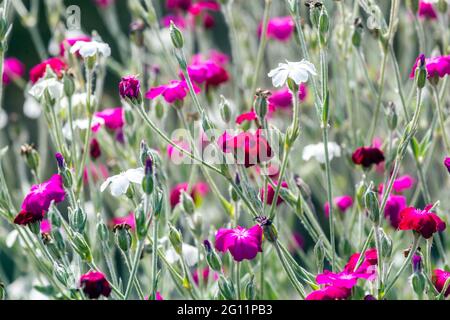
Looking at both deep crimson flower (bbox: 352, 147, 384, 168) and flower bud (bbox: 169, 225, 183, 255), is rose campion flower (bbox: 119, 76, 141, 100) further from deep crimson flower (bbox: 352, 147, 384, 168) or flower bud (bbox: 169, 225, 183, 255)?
deep crimson flower (bbox: 352, 147, 384, 168)

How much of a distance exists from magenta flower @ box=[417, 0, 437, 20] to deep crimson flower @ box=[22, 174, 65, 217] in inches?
28.1

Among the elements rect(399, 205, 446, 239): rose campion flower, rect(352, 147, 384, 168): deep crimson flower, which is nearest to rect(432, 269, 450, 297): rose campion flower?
rect(399, 205, 446, 239): rose campion flower

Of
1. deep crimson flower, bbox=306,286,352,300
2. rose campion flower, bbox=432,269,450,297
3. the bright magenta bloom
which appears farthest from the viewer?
the bright magenta bloom

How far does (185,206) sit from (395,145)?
0.34m

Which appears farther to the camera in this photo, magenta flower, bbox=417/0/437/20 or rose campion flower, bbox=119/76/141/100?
magenta flower, bbox=417/0/437/20

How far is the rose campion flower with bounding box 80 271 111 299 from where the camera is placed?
928 mm

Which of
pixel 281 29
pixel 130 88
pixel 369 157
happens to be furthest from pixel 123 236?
pixel 281 29

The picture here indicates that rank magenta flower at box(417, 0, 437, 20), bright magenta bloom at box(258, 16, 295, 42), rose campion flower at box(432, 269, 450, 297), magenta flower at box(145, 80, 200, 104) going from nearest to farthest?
rose campion flower at box(432, 269, 450, 297) → magenta flower at box(145, 80, 200, 104) → magenta flower at box(417, 0, 437, 20) → bright magenta bloom at box(258, 16, 295, 42)

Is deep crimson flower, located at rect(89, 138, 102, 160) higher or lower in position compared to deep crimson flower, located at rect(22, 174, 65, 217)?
higher

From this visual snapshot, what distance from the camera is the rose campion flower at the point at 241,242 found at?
93cm

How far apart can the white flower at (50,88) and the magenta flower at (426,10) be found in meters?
0.64

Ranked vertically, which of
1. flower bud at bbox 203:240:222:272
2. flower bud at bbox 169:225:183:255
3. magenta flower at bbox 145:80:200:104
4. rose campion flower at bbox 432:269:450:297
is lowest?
rose campion flower at bbox 432:269:450:297

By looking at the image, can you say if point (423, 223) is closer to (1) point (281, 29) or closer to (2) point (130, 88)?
(2) point (130, 88)

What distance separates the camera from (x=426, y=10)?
4.48ft
